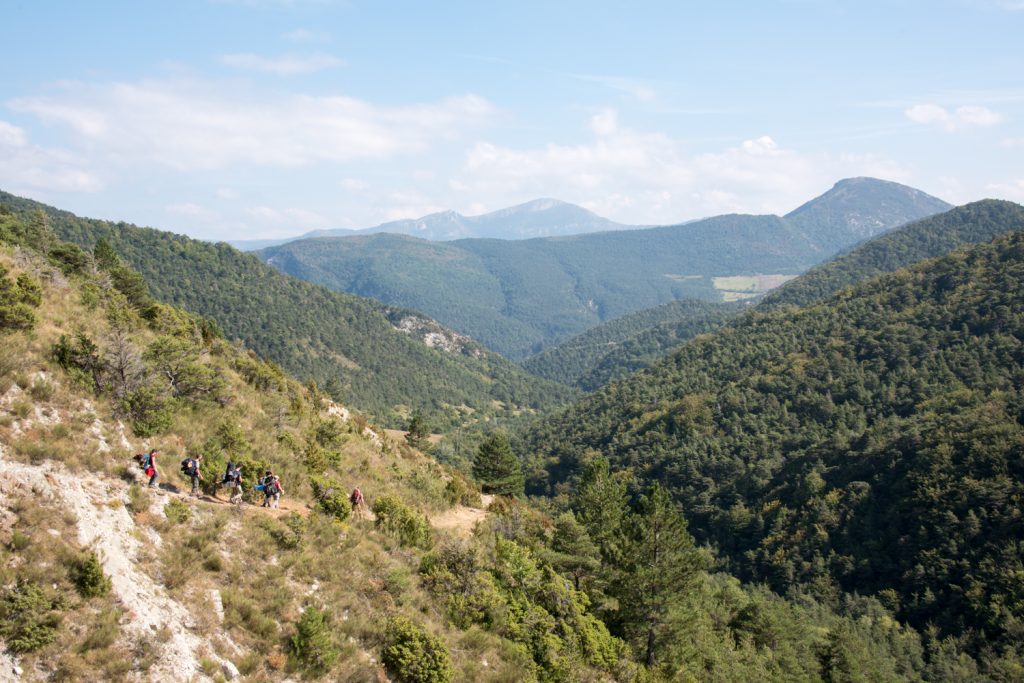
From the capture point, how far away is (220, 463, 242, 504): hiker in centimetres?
1620

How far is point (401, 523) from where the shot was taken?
2011 centimetres

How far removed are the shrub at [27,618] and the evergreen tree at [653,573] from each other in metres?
24.1

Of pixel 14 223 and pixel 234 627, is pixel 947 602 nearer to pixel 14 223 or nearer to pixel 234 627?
pixel 234 627

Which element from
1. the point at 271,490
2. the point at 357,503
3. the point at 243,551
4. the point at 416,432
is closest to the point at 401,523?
the point at 357,503

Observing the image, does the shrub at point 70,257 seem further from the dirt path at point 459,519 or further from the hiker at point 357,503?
the dirt path at point 459,519

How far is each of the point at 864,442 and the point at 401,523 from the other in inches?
4275

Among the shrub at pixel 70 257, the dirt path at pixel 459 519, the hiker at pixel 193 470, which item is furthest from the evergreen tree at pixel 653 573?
the shrub at pixel 70 257

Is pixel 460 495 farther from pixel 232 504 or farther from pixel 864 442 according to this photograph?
pixel 864 442

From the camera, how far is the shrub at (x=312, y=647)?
12.3 metres

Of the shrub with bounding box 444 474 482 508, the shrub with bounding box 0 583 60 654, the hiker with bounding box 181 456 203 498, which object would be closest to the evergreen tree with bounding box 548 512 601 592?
the shrub with bounding box 444 474 482 508

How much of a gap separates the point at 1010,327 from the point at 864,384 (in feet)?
98.8

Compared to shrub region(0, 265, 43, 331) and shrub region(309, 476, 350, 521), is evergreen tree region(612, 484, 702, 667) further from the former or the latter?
shrub region(0, 265, 43, 331)

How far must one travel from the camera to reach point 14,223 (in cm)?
4406

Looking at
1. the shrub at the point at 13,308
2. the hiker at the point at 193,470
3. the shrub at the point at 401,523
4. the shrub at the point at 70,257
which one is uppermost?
the shrub at the point at 70,257
